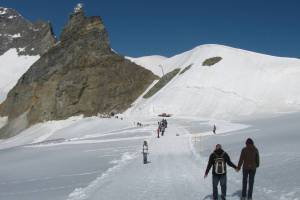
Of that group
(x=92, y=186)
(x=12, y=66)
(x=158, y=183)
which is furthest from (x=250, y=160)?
(x=12, y=66)

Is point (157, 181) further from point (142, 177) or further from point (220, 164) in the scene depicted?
→ point (220, 164)

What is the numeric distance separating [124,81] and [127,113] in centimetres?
1222

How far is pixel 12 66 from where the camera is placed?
174500 mm

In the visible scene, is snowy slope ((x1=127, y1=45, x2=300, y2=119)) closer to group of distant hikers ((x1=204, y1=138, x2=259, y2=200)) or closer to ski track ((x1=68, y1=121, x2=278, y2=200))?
ski track ((x1=68, y1=121, x2=278, y2=200))

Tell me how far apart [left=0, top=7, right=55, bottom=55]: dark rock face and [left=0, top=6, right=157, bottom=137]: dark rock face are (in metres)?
59.8

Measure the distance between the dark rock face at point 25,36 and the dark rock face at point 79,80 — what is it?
59.8m

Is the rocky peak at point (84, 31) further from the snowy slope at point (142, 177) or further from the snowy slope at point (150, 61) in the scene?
the snowy slope at point (142, 177)

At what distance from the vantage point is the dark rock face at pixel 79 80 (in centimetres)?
9431

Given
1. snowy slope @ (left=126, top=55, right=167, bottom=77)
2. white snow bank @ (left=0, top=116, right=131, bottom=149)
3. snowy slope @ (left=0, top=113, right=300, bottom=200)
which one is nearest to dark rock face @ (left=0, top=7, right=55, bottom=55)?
snowy slope @ (left=126, top=55, right=167, bottom=77)

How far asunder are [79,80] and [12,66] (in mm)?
86472

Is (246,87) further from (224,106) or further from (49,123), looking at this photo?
(49,123)

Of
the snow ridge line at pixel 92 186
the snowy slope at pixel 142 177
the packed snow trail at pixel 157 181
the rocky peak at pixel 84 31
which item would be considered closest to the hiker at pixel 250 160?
the snowy slope at pixel 142 177

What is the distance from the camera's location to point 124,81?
9706cm

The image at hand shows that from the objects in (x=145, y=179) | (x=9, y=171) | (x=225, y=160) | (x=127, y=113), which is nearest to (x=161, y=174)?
(x=145, y=179)
